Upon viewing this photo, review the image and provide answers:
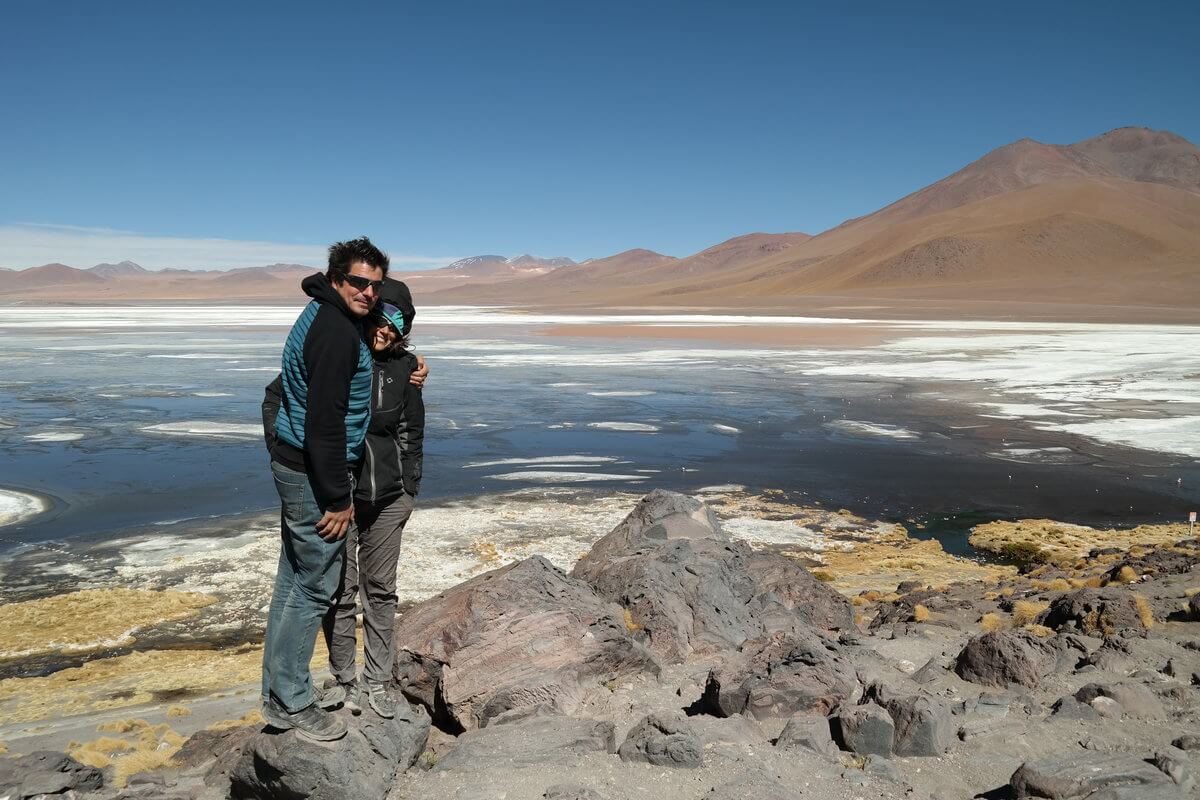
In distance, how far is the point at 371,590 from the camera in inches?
166

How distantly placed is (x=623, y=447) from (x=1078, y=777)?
11.7 metres

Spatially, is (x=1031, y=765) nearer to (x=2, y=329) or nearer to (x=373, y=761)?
(x=373, y=761)

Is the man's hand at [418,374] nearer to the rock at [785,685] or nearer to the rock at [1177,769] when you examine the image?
the rock at [785,685]

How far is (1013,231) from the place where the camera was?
10394cm

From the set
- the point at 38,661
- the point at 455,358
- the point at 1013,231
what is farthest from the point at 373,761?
the point at 1013,231

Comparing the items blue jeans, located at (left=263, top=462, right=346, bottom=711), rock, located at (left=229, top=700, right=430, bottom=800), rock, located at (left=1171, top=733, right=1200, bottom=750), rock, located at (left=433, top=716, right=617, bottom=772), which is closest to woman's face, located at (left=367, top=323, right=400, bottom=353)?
blue jeans, located at (left=263, top=462, right=346, bottom=711)

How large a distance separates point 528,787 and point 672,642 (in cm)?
205

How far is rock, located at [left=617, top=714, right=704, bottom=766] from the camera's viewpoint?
13.6ft

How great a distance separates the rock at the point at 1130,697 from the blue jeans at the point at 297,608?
3.68 metres

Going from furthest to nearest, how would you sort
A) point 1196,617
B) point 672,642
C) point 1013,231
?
point 1013,231
point 1196,617
point 672,642

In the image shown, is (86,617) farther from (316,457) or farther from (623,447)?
(623,447)

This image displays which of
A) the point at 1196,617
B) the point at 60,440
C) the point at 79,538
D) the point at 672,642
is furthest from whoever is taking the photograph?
the point at 60,440

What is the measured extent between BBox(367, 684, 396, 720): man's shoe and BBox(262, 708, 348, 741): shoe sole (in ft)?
1.08

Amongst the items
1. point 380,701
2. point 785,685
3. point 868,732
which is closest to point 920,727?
point 868,732
